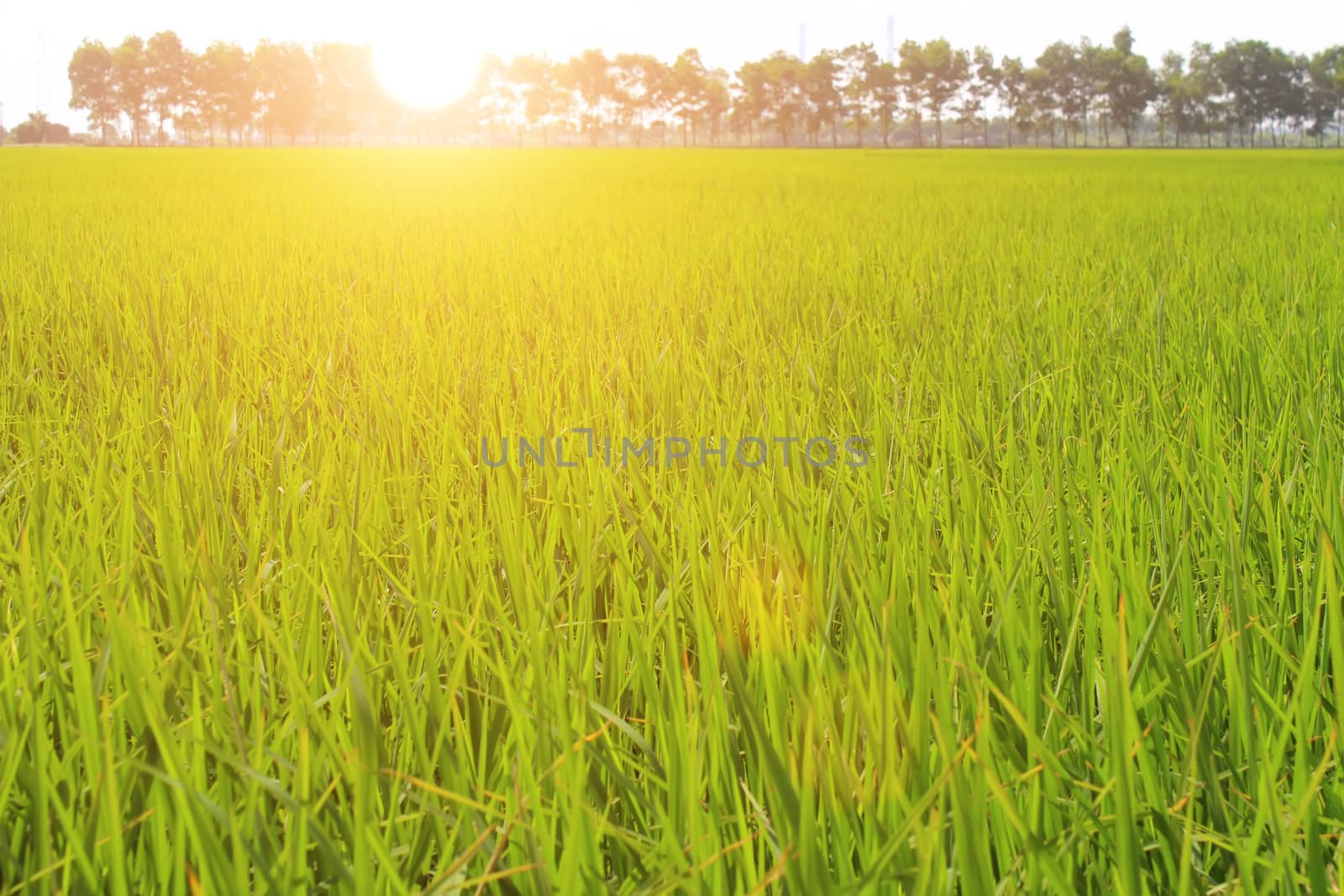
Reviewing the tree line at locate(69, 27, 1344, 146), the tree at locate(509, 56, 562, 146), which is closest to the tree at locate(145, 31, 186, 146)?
the tree line at locate(69, 27, 1344, 146)

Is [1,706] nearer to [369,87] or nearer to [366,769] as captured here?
[366,769]

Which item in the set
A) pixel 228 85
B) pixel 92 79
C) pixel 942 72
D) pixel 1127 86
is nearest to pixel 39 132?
pixel 92 79

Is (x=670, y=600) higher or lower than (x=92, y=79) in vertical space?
lower

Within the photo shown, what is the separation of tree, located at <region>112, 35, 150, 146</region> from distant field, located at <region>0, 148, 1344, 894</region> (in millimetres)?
69657

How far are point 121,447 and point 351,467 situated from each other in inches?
16.6

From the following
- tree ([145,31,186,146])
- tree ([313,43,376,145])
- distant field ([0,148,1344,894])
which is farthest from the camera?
tree ([313,43,376,145])

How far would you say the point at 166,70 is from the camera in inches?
2363

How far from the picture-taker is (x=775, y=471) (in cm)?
102

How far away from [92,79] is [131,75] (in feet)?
10.4

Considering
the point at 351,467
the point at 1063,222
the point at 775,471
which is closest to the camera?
the point at 775,471

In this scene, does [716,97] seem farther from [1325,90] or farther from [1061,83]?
[1325,90]

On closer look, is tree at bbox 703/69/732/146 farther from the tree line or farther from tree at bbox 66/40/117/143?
tree at bbox 66/40/117/143

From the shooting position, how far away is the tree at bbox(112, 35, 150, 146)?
59531 mm

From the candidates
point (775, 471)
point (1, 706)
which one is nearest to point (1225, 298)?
point (775, 471)
